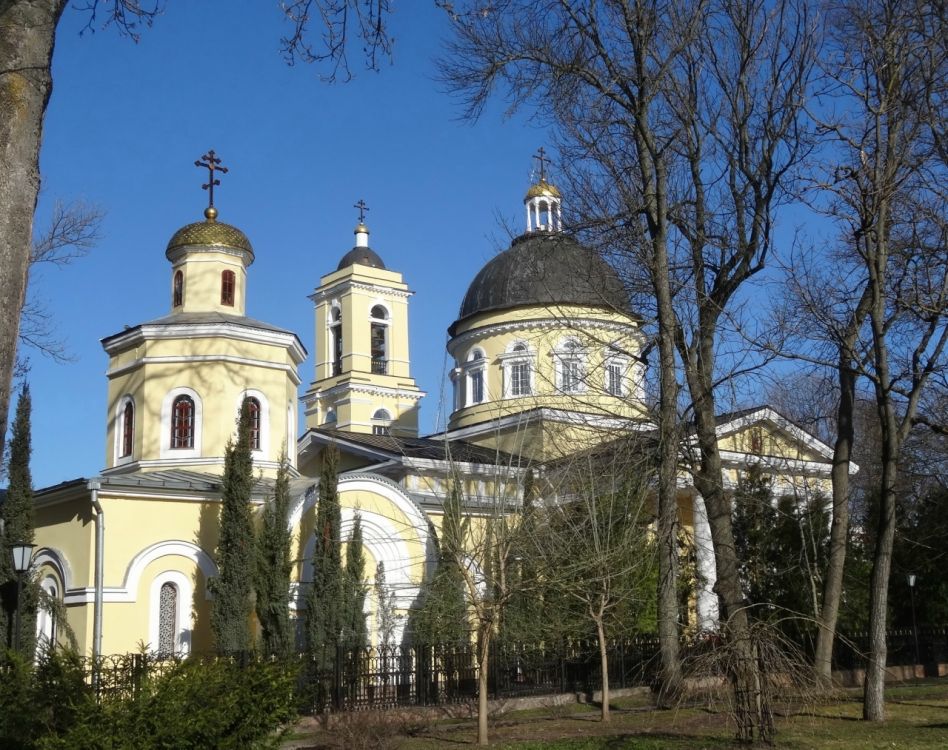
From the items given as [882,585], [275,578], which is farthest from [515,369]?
[882,585]

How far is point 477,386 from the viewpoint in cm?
3231

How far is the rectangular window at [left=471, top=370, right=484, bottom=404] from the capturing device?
32.0 m

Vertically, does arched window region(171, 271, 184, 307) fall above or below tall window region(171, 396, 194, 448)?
above

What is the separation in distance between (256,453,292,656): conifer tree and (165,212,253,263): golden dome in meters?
7.73

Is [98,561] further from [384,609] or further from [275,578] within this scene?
[384,609]

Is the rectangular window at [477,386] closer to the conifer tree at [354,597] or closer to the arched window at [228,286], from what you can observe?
the arched window at [228,286]

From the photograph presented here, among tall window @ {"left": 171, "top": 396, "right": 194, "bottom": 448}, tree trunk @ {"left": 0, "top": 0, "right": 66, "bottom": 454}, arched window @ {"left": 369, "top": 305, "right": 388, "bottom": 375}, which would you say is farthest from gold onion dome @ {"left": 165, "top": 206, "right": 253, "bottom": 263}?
tree trunk @ {"left": 0, "top": 0, "right": 66, "bottom": 454}

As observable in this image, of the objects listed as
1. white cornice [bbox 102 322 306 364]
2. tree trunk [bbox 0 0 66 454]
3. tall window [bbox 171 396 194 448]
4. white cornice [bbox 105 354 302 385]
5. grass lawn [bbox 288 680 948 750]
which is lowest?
grass lawn [bbox 288 680 948 750]

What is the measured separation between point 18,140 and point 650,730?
9.91 meters

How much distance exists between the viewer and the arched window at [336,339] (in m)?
41.7

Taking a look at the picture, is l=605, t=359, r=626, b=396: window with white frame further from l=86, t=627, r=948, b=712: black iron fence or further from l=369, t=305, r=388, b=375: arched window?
l=369, t=305, r=388, b=375: arched window

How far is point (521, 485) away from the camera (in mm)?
18734

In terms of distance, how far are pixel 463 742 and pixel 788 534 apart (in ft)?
45.9

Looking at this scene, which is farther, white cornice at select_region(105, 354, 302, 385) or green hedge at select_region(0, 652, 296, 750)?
white cornice at select_region(105, 354, 302, 385)
